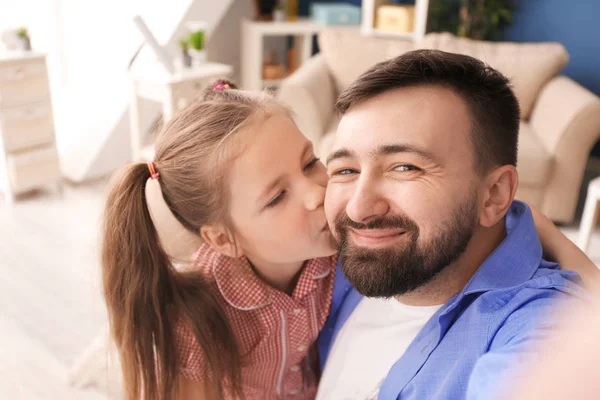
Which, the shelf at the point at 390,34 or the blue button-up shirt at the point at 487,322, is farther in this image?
the shelf at the point at 390,34

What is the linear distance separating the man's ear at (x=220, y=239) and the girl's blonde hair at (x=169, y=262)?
2cm

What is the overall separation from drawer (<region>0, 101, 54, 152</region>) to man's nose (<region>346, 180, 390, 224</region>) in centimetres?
293

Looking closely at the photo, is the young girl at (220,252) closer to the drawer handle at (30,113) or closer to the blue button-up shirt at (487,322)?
the blue button-up shirt at (487,322)

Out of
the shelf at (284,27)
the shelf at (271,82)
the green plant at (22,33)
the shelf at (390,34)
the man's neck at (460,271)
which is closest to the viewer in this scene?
the man's neck at (460,271)

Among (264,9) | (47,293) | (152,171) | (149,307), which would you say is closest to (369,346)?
(149,307)

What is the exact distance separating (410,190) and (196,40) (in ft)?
9.16

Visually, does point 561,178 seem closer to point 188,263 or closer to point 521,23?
point 521,23

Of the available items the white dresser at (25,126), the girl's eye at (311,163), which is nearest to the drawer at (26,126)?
the white dresser at (25,126)

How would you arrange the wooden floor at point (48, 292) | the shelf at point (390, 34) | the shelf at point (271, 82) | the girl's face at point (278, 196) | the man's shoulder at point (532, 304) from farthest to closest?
1. the shelf at point (271, 82)
2. the shelf at point (390, 34)
3. the wooden floor at point (48, 292)
4. the girl's face at point (278, 196)
5. the man's shoulder at point (532, 304)

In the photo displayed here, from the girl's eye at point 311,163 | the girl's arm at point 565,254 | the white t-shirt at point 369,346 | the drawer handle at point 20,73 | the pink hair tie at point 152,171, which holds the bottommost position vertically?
the white t-shirt at point 369,346

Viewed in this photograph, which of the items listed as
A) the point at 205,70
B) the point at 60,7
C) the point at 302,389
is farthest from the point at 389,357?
the point at 60,7

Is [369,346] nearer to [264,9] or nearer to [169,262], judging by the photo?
[169,262]

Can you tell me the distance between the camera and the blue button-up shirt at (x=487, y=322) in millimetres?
774

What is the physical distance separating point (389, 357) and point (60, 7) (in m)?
3.65
